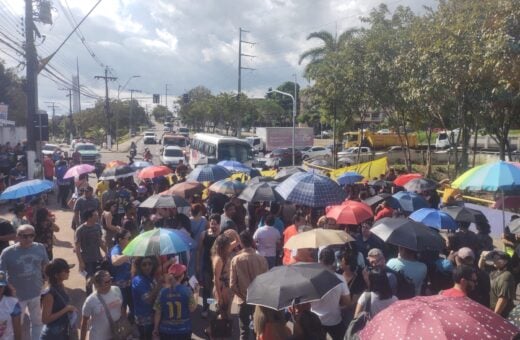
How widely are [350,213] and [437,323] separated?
476 centimetres

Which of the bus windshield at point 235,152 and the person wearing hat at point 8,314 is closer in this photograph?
the person wearing hat at point 8,314

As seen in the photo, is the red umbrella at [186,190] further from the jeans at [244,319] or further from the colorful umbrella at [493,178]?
the colorful umbrella at [493,178]

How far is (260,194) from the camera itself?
938cm

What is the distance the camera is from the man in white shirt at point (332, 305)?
16.7 feet

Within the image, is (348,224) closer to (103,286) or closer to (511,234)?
(511,234)

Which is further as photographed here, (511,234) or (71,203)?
(71,203)

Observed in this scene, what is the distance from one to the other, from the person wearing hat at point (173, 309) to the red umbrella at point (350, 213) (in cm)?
327

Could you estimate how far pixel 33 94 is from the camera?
16156 millimetres

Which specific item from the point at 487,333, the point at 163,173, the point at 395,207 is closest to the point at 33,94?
the point at 163,173

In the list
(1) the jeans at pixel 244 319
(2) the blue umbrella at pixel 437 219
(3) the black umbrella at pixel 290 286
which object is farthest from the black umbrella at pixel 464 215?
(3) the black umbrella at pixel 290 286

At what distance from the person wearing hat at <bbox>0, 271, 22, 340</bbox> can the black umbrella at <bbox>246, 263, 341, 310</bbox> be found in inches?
91.7

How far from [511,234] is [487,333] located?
4.35m

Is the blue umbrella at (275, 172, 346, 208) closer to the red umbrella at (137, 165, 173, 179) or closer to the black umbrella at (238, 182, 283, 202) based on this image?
the black umbrella at (238, 182, 283, 202)

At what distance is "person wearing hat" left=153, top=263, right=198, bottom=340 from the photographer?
4.90 meters
